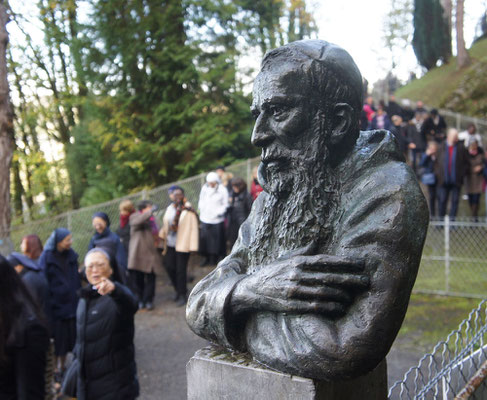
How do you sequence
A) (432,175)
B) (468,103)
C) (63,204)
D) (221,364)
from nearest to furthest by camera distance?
(221,364), (432,175), (63,204), (468,103)

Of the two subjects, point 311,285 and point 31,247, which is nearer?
point 311,285

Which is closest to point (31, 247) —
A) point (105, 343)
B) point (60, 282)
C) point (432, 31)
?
point (60, 282)

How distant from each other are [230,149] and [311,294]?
417 inches

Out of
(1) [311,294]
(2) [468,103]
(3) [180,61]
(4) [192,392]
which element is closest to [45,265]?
(4) [192,392]

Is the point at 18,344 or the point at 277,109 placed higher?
the point at 277,109

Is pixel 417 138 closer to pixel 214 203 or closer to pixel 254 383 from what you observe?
pixel 214 203

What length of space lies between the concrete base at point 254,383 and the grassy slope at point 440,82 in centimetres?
2293

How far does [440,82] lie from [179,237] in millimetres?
23091

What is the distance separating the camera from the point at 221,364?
197 cm

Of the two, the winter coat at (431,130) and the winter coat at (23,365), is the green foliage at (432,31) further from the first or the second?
the winter coat at (23,365)

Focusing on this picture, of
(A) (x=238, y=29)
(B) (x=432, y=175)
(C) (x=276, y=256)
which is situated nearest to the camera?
(C) (x=276, y=256)

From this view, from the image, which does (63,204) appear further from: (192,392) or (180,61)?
(192,392)

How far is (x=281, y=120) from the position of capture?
1992mm

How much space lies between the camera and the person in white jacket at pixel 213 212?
8.66 metres
